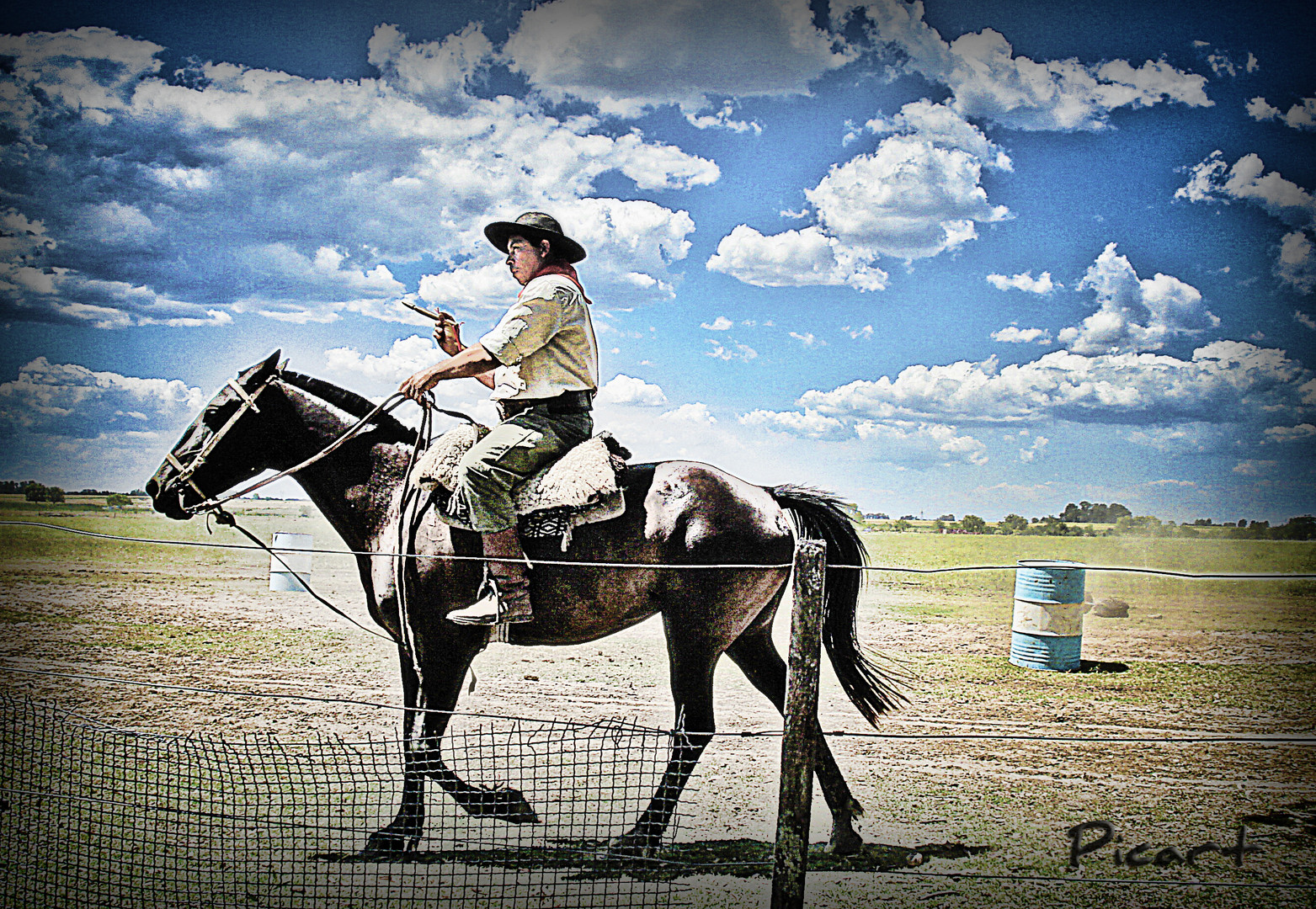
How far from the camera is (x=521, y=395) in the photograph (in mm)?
3932

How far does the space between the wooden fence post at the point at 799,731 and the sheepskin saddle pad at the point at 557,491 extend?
1.23m

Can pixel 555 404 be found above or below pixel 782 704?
above

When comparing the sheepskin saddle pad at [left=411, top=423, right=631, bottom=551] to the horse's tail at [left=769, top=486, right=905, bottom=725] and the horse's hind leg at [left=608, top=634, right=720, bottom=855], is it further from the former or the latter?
the horse's tail at [left=769, top=486, right=905, bottom=725]

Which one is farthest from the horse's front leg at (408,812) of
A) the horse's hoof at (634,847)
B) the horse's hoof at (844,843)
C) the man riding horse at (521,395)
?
the horse's hoof at (844,843)

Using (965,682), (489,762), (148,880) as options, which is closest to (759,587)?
(489,762)

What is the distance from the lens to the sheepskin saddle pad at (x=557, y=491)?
3.75 metres

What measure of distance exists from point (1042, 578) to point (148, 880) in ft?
27.5

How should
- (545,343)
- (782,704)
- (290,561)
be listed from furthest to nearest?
(290,561)
(782,704)
(545,343)

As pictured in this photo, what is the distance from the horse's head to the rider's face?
4.44 ft

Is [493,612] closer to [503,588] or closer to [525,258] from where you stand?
[503,588]

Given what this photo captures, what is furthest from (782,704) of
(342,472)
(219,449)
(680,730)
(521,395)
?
(219,449)

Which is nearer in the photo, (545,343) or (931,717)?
(545,343)

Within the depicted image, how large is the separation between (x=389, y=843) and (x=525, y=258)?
2.92m

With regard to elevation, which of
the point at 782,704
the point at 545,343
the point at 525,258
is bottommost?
the point at 782,704
